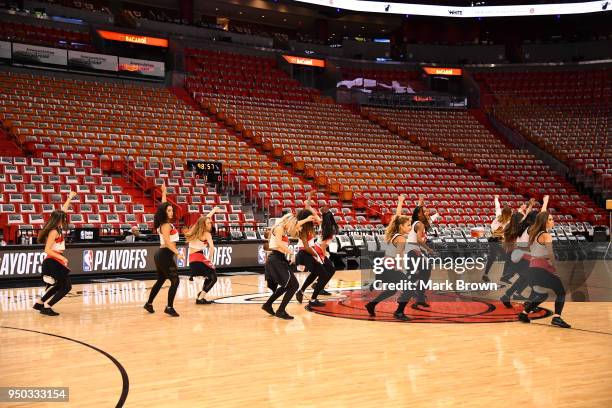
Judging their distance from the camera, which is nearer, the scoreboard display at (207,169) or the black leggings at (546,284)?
the black leggings at (546,284)

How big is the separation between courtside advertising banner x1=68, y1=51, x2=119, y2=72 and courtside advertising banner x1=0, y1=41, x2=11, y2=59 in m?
2.37

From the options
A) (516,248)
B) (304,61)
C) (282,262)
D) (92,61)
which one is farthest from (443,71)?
(282,262)

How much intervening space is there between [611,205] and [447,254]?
53.1ft

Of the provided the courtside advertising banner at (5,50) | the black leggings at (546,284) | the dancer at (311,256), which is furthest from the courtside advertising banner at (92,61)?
the black leggings at (546,284)

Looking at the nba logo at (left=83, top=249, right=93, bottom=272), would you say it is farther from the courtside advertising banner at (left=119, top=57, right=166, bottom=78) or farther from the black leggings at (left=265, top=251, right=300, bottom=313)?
the courtside advertising banner at (left=119, top=57, right=166, bottom=78)

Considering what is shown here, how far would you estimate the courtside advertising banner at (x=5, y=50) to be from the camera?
26.5 m

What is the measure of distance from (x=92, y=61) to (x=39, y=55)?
2168 millimetres

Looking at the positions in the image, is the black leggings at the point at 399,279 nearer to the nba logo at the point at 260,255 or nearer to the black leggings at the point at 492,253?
the black leggings at the point at 492,253

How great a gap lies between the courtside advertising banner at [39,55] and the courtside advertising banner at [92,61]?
30cm

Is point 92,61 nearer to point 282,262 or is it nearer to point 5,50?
point 5,50

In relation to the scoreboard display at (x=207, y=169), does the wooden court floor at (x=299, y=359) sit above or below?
below

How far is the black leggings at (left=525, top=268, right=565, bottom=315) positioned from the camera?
891cm

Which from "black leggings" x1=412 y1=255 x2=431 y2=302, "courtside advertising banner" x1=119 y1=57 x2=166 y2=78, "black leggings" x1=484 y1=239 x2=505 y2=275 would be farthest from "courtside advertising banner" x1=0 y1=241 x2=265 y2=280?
"courtside advertising banner" x1=119 y1=57 x2=166 y2=78

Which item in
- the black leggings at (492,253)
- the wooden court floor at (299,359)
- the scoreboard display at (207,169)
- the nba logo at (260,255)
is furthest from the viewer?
the scoreboard display at (207,169)
